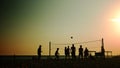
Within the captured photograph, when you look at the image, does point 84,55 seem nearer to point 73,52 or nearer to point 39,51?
point 73,52

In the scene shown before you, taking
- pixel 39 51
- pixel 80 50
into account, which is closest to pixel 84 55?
pixel 80 50

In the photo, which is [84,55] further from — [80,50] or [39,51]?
[39,51]

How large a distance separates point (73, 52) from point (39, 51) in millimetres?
4204

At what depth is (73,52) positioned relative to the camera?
33500 millimetres

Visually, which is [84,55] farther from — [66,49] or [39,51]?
[39,51]

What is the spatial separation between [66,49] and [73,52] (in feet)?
4.49

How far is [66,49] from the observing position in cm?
3453

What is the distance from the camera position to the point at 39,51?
33.3 metres

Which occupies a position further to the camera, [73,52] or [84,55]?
[84,55]

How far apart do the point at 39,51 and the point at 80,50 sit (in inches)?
199

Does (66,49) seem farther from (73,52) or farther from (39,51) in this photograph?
(39,51)

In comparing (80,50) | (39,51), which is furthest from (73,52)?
(39,51)

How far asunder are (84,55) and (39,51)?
6.32 m

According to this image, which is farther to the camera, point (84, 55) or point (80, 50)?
point (84, 55)
